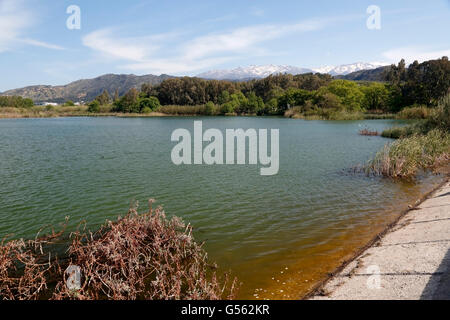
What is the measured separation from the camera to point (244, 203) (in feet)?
43.3

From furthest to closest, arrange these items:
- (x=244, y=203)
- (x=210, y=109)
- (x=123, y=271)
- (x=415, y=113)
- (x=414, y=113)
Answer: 1. (x=210, y=109)
2. (x=414, y=113)
3. (x=415, y=113)
4. (x=244, y=203)
5. (x=123, y=271)

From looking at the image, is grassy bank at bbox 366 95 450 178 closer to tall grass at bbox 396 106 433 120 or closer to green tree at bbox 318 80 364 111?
tall grass at bbox 396 106 433 120

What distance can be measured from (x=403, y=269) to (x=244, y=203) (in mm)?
7256

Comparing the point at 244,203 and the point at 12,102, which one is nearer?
the point at 244,203

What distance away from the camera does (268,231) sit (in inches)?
405

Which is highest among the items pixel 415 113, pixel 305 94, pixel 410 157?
pixel 305 94

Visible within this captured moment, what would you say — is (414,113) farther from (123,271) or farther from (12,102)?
(12,102)

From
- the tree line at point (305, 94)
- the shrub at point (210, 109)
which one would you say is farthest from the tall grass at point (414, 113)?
the shrub at point (210, 109)

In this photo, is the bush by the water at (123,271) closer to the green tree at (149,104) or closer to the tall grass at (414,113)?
the tall grass at (414,113)

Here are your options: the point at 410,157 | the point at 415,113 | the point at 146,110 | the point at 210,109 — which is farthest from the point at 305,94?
the point at 410,157

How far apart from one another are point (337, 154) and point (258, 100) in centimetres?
10670

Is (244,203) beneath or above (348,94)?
beneath

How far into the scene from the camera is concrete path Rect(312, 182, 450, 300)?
5742 mm

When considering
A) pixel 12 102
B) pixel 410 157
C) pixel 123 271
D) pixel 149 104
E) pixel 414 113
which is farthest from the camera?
pixel 149 104
